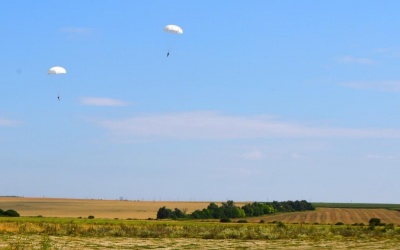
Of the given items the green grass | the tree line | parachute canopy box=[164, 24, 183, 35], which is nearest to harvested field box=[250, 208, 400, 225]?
the tree line

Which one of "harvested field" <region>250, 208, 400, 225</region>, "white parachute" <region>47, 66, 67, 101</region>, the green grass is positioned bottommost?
the green grass

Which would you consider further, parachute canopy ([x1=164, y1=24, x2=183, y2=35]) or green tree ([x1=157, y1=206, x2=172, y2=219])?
green tree ([x1=157, y1=206, x2=172, y2=219])

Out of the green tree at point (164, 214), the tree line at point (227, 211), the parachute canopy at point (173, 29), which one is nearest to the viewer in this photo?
the parachute canopy at point (173, 29)

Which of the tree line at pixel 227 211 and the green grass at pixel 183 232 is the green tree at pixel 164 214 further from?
the green grass at pixel 183 232

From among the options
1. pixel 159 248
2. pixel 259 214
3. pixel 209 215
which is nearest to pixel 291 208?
pixel 259 214

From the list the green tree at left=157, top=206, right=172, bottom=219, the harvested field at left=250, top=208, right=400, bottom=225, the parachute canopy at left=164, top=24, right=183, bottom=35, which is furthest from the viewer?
the green tree at left=157, top=206, right=172, bottom=219

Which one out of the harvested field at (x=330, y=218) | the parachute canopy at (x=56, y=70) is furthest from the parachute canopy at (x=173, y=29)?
the harvested field at (x=330, y=218)

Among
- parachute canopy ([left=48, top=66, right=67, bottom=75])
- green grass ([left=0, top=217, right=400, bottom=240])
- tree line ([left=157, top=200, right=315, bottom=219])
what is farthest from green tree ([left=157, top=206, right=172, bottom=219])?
parachute canopy ([left=48, top=66, right=67, bottom=75])

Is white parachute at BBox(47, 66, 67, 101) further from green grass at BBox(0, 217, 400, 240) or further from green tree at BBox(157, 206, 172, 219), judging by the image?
green tree at BBox(157, 206, 172, 219)

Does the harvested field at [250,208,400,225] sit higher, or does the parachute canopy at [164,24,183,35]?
the parachute canopy at [164,24,183,35]

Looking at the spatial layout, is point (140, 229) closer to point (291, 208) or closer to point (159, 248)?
point (159, 248)

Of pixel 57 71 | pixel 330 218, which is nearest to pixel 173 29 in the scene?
pixel 57 71

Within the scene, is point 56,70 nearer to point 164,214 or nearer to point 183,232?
point 183,232

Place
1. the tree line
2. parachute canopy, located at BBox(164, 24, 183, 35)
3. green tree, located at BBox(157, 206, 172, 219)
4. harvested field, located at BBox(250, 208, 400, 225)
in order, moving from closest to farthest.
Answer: parachute canopy, located at BBox(164, 24, 183, 35), harvested field, located at BBox(250, 208, 400, 225), green tree, located at BBox(157, 206, 172, 219), the tree line
